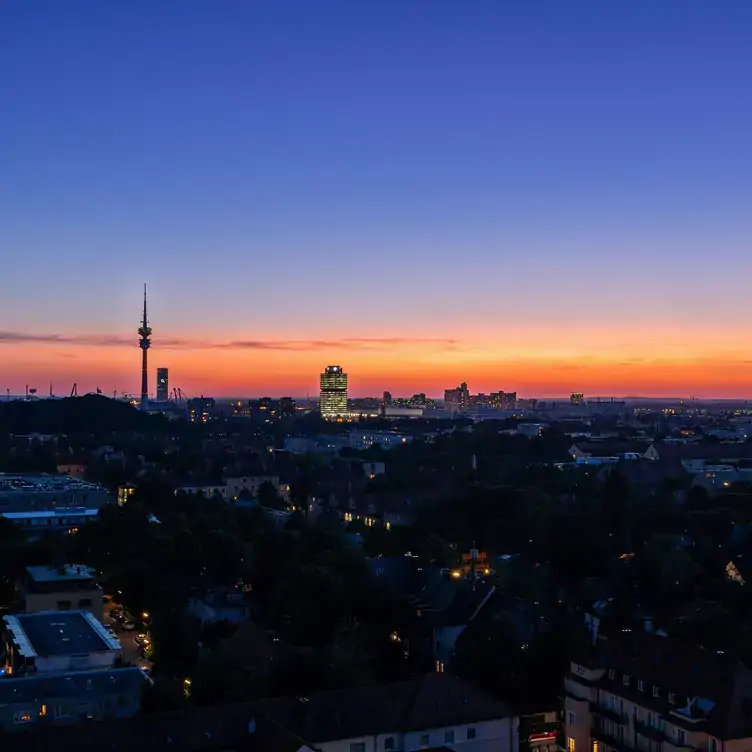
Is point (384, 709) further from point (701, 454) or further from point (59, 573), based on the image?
point (701, 454)

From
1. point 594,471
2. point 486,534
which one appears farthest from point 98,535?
point 594,471

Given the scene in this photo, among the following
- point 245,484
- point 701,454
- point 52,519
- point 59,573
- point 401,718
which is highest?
point 701,454

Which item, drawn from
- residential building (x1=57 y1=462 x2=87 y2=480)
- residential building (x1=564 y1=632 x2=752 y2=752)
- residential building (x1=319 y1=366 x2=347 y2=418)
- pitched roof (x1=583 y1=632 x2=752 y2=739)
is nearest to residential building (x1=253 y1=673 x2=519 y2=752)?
residential building (x1=564 y1=632 x2=752 y2=752)

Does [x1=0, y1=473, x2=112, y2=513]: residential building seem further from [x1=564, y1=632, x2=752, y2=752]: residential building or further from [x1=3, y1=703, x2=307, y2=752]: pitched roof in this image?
[x1=564, y1=632, x2=752, y2=752]: residential building

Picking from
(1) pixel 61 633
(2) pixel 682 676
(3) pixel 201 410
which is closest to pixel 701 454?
(2) pixel 682 676

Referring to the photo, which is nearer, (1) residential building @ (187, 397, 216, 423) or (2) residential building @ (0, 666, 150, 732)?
(2) residential building @ (0, 666, 150, 732)

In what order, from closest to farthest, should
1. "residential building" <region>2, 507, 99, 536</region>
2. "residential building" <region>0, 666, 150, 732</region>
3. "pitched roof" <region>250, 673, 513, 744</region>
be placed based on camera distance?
"pitched roof" <region>250, 673, 513, 744</region> < "residential building" <region>0, 666, 150, 732</region> < "residential building" <region>2, 507, 99, 536</region>
